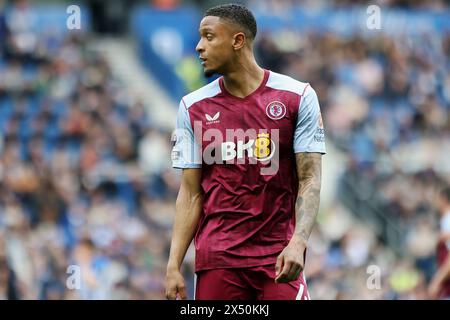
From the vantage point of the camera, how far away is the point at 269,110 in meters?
7.08

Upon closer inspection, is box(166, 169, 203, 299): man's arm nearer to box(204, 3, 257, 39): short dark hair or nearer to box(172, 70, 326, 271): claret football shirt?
box(172, 70, 326, 271): claret football shirt

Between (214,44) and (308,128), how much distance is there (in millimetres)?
716

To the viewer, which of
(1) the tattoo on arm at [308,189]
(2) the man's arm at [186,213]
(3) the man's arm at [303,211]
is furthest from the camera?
(2) the man's arm at [186,213]

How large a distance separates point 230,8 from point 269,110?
634mm

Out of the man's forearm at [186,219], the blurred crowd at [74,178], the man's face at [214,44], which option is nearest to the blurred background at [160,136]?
the blurred crowd at [74,178]

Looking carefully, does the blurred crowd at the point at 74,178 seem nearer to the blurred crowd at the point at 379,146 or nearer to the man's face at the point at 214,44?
the blurred crowd at the point at 379,146

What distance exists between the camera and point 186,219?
7.20m

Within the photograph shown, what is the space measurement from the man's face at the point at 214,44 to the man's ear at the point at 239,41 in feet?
0.08

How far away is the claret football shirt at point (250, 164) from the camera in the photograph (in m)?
6.98

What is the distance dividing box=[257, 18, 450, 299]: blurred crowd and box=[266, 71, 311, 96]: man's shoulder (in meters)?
5.43

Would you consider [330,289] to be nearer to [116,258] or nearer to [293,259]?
[116,258]

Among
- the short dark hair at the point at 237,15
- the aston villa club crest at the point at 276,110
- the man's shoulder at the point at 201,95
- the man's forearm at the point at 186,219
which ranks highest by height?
the short dark hair at the point at 237,15

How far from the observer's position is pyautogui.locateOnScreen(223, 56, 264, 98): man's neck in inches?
283

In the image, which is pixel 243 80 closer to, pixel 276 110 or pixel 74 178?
pixel 276 110
